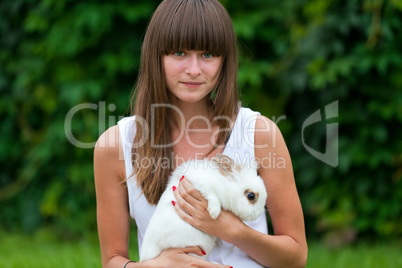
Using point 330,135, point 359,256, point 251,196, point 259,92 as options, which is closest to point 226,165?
point 251,196

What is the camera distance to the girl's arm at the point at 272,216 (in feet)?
6.21

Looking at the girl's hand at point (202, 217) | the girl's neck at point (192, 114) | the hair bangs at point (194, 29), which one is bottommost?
the girl's hand at point (202, 217)

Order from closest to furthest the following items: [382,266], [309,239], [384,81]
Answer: [382,266], [384,81], [309,239]

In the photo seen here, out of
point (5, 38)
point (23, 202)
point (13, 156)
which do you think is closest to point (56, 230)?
point (23, 202)

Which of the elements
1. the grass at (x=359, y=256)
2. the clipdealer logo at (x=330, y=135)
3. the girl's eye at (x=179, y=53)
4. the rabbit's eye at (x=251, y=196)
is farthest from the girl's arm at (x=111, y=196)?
the clipdealer logo at (x=330, y=135)

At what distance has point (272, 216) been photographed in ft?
6.98

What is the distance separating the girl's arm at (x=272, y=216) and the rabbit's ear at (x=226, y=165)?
0.44 ft

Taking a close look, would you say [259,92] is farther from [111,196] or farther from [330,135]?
[111,196]

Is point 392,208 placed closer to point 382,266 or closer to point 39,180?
point 382,266

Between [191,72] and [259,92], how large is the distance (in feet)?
8.05

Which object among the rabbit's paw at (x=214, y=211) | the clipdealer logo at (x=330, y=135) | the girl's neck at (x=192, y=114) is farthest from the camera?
the clipdealer logo at (x=330, y=135)

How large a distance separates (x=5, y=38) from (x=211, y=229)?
3.55 meters

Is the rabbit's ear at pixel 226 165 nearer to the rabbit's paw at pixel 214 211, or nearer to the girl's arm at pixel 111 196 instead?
the rabbit's paw at pixel 214 211

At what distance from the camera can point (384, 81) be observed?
3.89 meters
